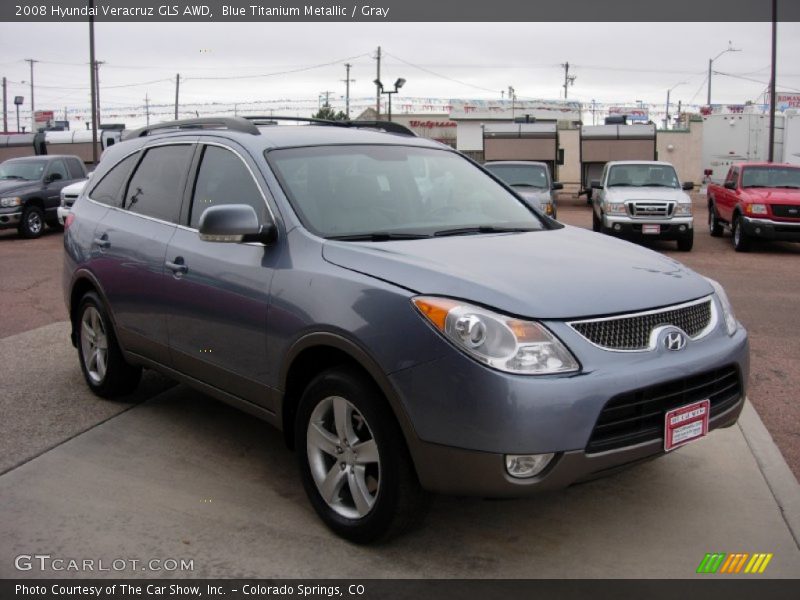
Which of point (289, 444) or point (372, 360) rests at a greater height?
point (372, 360)

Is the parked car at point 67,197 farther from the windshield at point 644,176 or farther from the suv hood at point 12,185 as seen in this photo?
the windshield at point 644,176

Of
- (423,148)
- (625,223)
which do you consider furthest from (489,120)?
(423,148)

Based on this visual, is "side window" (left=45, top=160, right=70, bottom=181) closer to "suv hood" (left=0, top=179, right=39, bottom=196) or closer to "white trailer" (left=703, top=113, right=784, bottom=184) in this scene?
"suv hood" (left=0, top=179, right=39, bottom=196)

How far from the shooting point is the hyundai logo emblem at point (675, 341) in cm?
351

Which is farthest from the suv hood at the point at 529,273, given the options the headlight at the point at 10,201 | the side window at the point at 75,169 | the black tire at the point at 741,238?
the side window at the point at 75,169

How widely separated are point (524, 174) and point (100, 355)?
13.2 meters

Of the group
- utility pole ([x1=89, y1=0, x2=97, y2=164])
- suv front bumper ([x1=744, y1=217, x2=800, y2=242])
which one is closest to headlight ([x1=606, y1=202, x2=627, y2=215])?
suv front bumper ([x1=744, y1=217, x2=800, y2=242])

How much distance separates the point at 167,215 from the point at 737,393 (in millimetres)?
3263

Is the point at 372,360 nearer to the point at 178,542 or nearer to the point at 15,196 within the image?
the point at 178,542

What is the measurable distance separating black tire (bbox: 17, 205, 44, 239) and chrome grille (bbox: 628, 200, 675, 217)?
12.7 metres

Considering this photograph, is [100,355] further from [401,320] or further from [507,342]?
[507,342]

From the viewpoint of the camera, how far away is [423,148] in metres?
5.16

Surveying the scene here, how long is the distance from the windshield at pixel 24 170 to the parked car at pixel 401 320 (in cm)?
1549

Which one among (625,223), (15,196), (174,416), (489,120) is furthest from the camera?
(489,120)
